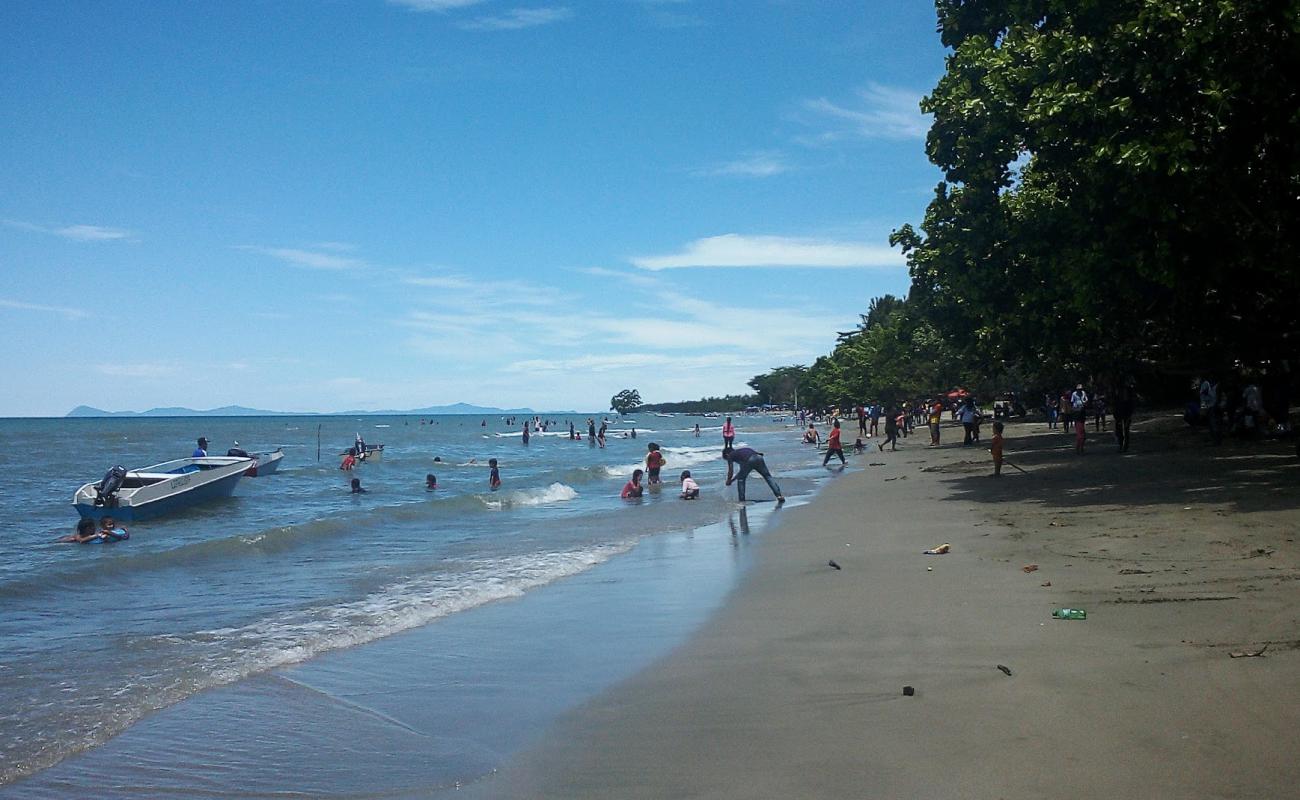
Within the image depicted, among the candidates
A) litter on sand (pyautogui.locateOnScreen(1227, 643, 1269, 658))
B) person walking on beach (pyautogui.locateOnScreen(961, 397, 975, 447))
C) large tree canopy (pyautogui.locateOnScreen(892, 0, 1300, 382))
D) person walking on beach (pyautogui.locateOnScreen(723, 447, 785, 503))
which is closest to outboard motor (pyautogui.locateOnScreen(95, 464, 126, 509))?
person walking on beach (pyautogui.locateOnScreen(723, 447, 785, 503))

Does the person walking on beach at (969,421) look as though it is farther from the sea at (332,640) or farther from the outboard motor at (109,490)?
the outboard motor at (109,490)

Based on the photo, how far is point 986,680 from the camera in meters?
5.88

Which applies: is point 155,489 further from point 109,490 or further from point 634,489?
point 634,489

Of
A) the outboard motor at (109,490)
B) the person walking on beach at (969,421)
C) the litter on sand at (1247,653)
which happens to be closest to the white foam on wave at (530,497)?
the outboard motor at (109,490)

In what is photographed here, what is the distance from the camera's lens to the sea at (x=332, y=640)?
553 centimetres

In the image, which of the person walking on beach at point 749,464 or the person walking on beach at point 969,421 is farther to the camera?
the person walking on beach at point 969,421

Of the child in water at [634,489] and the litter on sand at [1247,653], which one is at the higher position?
the litter on sand at [1247,653]

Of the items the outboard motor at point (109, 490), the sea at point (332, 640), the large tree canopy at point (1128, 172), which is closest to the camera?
the sea at point (332, 640)

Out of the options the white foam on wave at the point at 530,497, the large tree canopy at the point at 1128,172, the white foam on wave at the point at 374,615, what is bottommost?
the white foam on wave at the point at 530,497

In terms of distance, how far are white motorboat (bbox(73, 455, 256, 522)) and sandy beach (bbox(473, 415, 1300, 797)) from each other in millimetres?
17939

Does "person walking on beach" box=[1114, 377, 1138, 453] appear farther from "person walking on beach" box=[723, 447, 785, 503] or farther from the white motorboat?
the white motorboat

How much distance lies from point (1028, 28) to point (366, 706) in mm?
16108

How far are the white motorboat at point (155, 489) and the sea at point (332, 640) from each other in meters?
1.42

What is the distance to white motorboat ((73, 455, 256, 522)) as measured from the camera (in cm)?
2241
